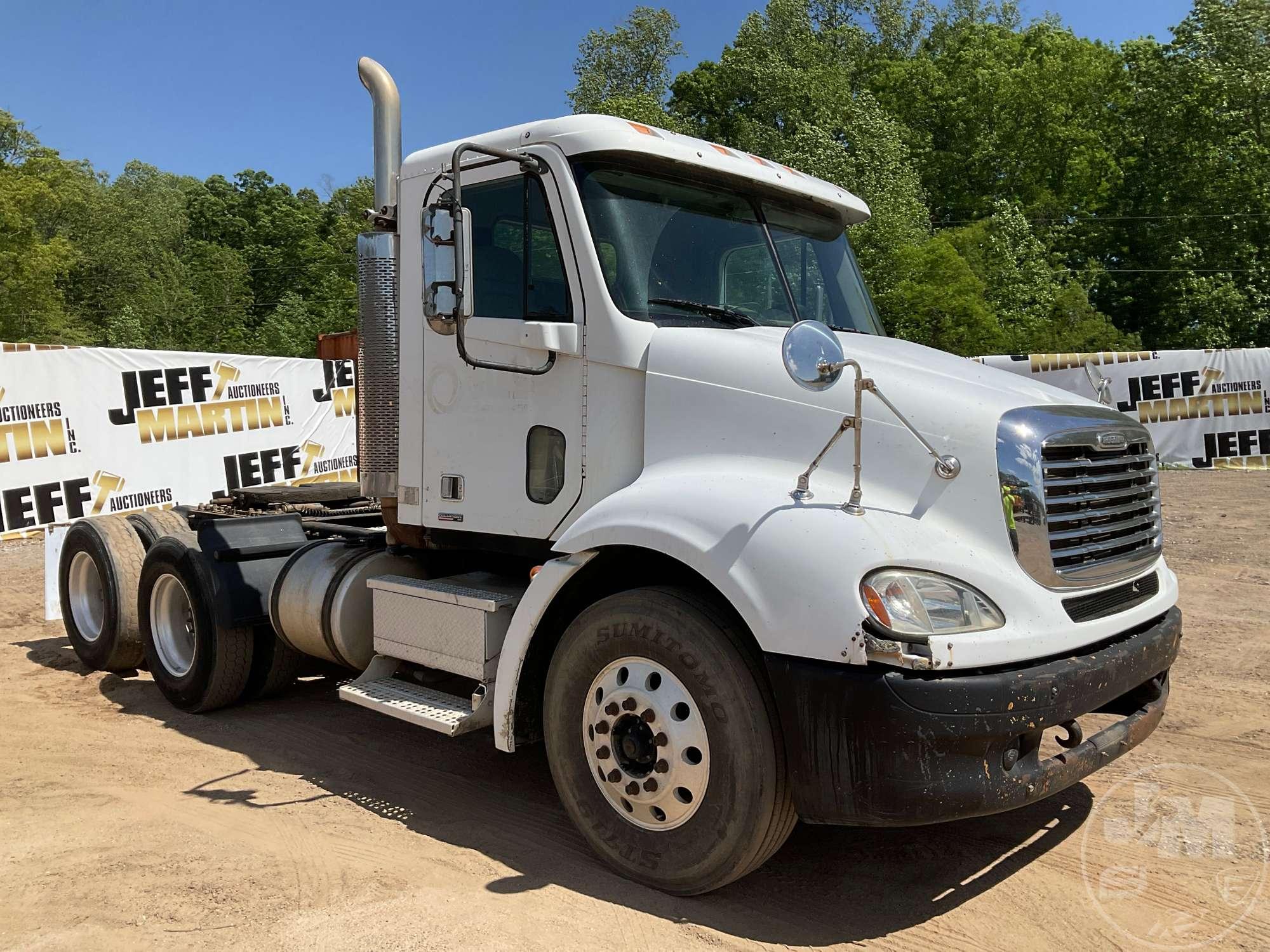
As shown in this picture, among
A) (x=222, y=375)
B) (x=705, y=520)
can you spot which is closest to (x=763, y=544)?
(x=705, y=520)

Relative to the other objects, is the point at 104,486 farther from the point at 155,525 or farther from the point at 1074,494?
the point at 1074,494

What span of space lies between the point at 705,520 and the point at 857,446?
1.93 ft

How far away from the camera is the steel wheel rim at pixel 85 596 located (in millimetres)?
7355

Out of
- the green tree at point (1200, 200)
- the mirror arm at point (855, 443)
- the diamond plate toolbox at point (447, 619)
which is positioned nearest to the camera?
the mirror arm at point (855, 443)

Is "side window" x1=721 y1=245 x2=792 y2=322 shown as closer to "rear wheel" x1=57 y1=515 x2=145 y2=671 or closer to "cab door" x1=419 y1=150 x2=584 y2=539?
"cab door" x1=419 y1=150 x2=584 y2=539

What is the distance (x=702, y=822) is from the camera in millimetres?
3514

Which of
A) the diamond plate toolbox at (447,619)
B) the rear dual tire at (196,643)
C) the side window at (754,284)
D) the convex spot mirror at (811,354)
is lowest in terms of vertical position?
the rear dual tire at (196,643)

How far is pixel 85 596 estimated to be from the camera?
7.49 metres

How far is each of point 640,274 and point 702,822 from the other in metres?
2.19

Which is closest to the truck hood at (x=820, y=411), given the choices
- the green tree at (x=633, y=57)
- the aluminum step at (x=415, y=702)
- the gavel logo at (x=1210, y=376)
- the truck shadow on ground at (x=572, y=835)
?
the aluminum step at (x=415, y=702)

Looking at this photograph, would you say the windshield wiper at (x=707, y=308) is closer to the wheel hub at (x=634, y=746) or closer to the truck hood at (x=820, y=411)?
the truck hood at (x=820, y=411)

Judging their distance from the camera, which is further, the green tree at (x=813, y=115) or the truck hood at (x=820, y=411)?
the green tree at (x=813, y=115)

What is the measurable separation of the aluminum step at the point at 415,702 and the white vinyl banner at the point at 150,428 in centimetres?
1024

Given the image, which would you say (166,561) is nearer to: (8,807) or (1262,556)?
(8,807)
